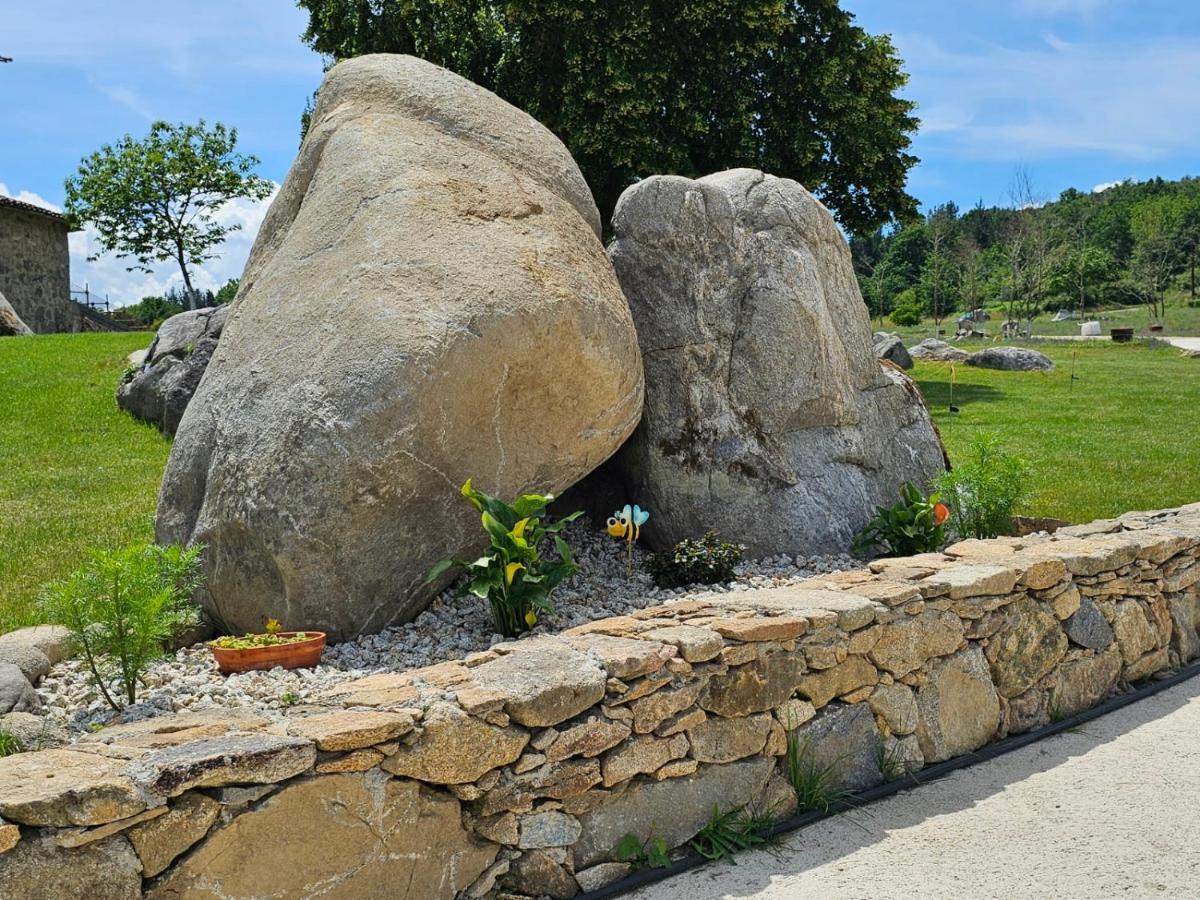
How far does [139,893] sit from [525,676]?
134cm

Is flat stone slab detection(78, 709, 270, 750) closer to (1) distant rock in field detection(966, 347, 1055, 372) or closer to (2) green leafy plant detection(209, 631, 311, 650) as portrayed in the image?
(2) green leafy plant detection(209, 631, 311, 650)

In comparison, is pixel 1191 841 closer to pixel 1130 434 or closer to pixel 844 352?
pixel 844 352

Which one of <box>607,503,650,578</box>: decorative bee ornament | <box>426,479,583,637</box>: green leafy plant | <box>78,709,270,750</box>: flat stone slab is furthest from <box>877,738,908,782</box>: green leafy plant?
<box>78,709,270,750</box>: flat stone slab

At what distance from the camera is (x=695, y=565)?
19.3ft

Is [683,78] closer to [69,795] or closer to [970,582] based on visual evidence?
[970,582]

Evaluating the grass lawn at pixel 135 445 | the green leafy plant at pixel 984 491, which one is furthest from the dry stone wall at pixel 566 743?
the grass lawn at pixel 135 445

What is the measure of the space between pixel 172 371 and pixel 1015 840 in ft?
33.8

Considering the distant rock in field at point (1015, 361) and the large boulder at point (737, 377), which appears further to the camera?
the distant rock in field at point (1015, 361)

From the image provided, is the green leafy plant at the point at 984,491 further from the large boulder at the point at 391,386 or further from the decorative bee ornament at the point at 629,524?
the large boulder at the point at 391,386

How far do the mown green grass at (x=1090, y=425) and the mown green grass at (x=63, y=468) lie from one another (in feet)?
24.8

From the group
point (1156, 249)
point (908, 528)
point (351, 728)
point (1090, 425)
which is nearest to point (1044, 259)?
point (1156, 249)

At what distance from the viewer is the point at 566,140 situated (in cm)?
1622

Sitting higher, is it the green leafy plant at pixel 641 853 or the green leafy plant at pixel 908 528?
the green leafy plant at pixel 908 528

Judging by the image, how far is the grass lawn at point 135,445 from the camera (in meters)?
7.79
